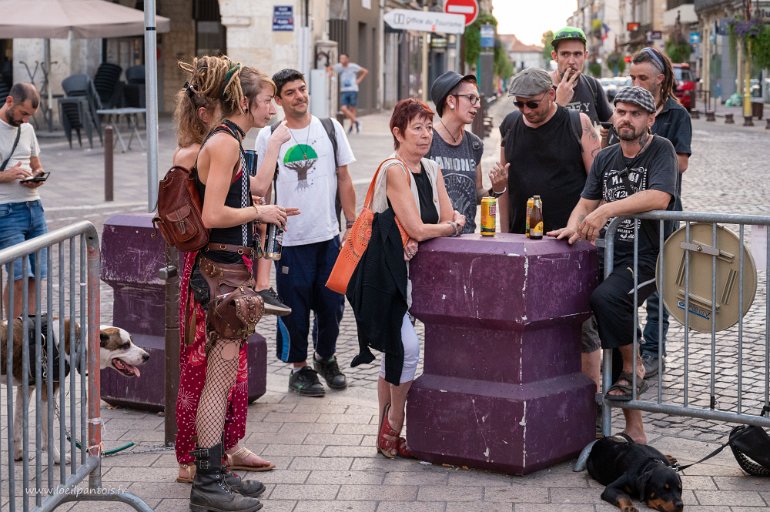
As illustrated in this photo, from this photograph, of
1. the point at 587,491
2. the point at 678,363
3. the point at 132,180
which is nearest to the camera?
the point at 587,491

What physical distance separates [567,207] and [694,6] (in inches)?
3011

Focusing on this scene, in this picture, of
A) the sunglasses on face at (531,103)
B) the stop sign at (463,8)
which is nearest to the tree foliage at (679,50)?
the stop sign at (463,8)

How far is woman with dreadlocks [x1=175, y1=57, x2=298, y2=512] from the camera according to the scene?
4812 millimetres

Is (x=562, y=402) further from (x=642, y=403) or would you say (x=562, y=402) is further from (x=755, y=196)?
(x=755, y=196)

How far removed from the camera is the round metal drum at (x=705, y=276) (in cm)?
519

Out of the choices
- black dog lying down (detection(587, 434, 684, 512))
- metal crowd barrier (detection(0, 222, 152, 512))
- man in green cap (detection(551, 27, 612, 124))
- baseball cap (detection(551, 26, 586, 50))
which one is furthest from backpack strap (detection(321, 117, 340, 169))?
black dog lying down (detection(587, 434, 684, 512))

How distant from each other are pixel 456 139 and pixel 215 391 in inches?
84.7

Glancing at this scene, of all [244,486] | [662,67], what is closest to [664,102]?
[662,67]

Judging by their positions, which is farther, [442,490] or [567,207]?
[567,207]

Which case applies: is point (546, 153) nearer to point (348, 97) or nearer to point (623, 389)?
point (623, 389)

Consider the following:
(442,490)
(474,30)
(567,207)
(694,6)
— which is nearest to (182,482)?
(442,490)

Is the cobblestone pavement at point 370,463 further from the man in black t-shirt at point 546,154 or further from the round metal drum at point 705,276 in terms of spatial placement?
the man in black t-shirt at point 546,154

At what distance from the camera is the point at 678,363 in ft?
25.0

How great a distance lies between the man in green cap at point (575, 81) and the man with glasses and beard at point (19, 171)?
3310 mm
